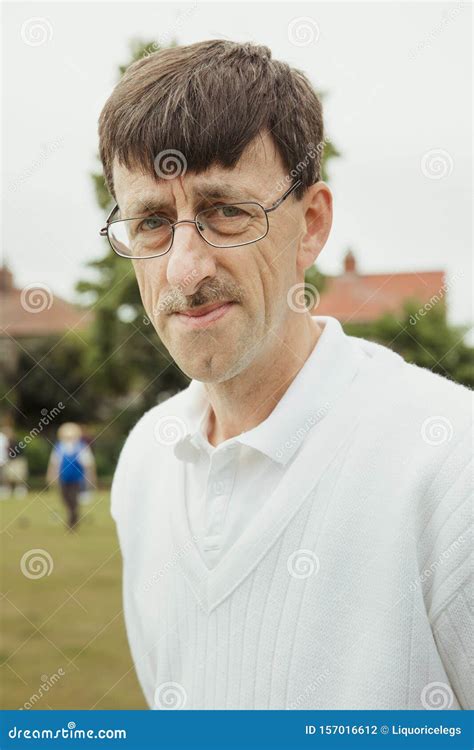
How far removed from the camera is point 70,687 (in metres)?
5.93

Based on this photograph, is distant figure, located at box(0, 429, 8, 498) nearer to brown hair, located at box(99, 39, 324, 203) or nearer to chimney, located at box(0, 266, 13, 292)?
brown hair, located at box(99, 39, 324, 203)

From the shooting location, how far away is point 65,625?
7844 millimetres

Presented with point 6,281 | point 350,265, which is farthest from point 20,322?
point 350,265

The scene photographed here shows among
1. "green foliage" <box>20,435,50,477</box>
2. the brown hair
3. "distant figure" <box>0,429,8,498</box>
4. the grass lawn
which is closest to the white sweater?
the brown hair

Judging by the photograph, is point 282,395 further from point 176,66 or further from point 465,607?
point 176,66

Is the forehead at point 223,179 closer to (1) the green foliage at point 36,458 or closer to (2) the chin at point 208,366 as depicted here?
(2) the chin at point 208,366

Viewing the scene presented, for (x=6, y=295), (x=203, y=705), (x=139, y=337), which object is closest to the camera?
(x=203, y=705)

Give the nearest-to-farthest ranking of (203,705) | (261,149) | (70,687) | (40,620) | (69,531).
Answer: (261,149)
(203,705)
(70,687)
(40,620)
(69,531)

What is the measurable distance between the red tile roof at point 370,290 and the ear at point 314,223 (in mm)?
24566

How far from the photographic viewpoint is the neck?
7.02 feet

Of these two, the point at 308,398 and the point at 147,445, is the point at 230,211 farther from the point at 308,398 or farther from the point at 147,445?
the point at 147,445

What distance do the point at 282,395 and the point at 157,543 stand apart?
59 cm

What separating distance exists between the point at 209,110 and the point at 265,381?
2.18 ft

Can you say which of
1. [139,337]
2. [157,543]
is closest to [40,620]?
[157,543]
